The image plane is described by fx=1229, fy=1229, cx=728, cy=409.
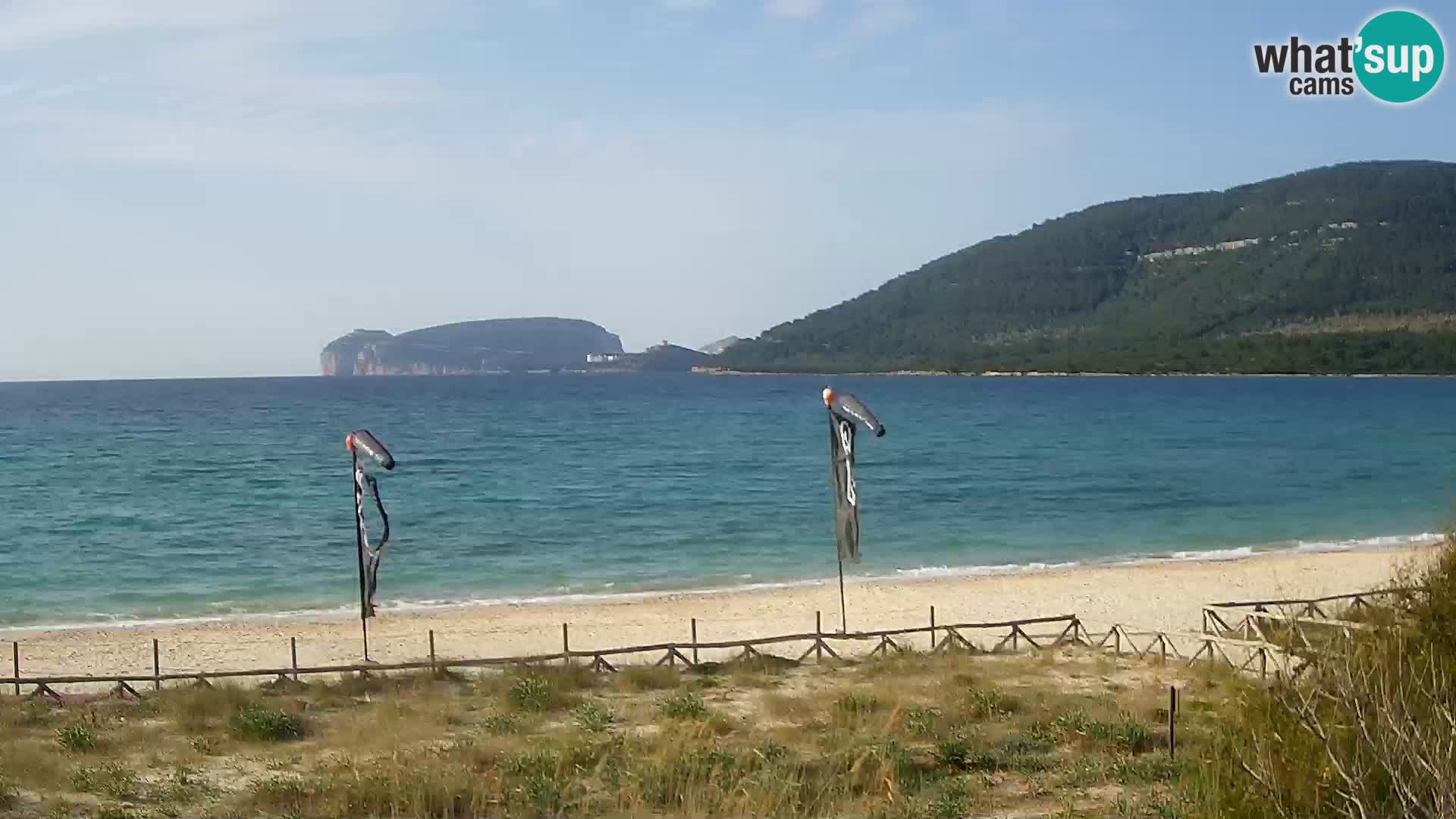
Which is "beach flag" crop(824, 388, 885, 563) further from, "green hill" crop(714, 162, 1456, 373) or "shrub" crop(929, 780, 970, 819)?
"green hill" crop(714, 162, 1456, 373)

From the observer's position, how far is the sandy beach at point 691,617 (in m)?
20.3

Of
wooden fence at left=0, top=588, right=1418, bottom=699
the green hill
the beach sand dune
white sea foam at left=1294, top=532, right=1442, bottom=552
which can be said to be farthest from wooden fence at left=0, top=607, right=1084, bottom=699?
the green hill

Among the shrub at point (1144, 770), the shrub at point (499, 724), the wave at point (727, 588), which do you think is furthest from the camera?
the wave at point (727, 588)

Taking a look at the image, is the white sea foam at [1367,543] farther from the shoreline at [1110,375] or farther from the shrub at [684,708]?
the shoreline at [1110,375]

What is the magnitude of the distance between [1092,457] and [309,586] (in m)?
41.8

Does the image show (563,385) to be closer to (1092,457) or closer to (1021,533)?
(1092,457)

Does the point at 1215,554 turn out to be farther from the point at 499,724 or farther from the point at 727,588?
the point at 499,724

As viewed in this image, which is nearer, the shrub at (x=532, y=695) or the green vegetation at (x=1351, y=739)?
the green vegetation at (x=1351, y=739)

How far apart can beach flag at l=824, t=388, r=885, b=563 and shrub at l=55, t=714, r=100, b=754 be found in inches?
376

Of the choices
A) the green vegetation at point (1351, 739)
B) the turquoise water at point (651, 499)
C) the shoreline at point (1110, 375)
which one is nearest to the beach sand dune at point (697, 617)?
the turquoise water at point (651, 499)

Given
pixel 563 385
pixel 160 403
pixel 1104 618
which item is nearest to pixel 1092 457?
pixel 1104 618

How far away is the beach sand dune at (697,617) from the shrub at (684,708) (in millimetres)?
3937

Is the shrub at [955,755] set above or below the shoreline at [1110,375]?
below

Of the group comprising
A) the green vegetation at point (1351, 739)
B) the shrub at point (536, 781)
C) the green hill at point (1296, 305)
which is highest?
the green hill at point (1296, 305)
